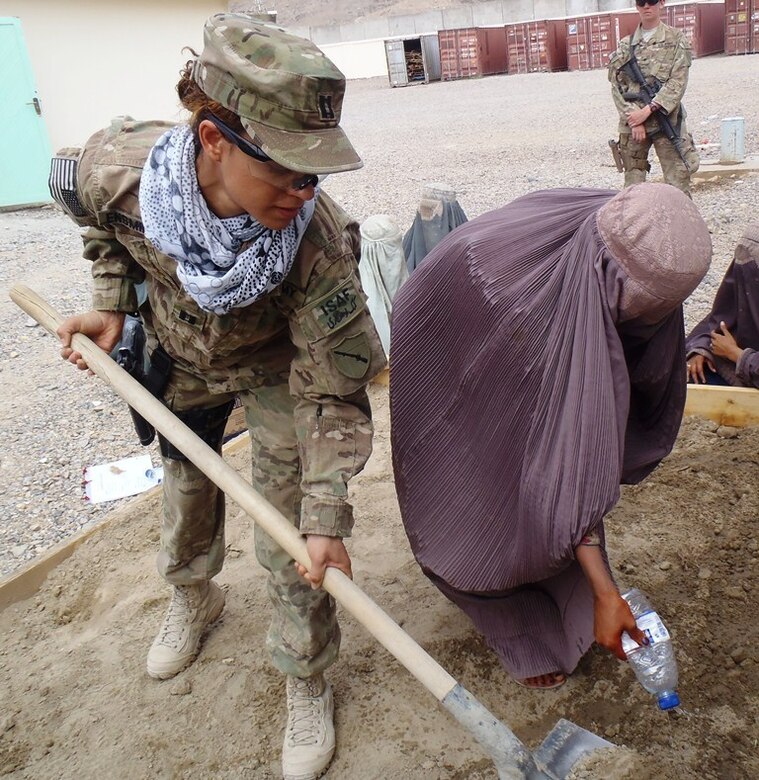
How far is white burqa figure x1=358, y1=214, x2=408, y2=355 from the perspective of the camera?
414cm

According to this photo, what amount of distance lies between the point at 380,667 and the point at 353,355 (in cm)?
112

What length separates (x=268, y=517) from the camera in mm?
1713

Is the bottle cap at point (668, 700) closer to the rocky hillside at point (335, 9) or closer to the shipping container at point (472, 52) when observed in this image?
the shipping container at point (472, 52)

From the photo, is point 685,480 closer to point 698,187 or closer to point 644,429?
point 644,429

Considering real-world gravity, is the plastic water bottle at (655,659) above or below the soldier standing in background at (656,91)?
below

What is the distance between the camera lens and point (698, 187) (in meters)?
7.81

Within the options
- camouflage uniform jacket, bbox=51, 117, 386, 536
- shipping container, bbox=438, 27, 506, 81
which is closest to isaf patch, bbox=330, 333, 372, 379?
camouflage uniform jacket, bbox=51, 117, 386, 536

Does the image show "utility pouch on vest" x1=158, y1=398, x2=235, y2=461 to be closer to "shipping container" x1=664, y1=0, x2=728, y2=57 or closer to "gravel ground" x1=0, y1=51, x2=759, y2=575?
"gravel ground" x1=0, y1=51, x2=759, y2=575

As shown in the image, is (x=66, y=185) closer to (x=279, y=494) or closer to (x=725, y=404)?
(x=279, y=494)

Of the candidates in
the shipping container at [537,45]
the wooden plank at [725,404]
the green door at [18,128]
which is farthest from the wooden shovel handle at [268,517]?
the shipping container at [537,45]

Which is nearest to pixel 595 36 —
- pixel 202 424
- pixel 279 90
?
pixel 202 424

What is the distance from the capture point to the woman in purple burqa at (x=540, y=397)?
1728 mm

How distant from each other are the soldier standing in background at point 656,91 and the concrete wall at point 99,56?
27.1 ft

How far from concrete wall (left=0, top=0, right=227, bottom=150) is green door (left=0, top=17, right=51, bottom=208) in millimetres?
817
